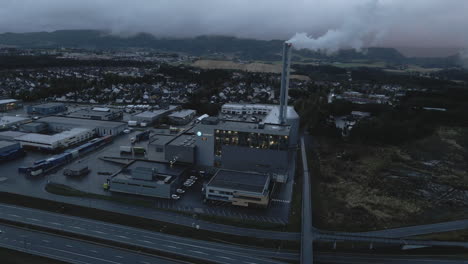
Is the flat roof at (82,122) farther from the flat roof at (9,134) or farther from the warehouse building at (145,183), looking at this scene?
the warehouse building at (145,183)

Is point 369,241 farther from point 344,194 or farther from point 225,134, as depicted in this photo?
point 225,134

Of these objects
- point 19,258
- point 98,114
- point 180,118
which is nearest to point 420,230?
point 19,258

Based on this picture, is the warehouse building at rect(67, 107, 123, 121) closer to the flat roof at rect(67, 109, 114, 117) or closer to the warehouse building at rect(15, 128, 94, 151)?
the flat roof at rect(67, 109, 114, 117)

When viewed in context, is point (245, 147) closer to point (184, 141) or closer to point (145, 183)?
point (184, 141)

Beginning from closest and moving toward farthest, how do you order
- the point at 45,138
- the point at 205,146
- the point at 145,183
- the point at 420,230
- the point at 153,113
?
1. the point at 420,230
2. the point at 145,183
3. the point at 205,146
4. the point at 45,138
5. the point at 153,113

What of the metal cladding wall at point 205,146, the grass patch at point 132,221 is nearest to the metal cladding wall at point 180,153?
the metal cladding wall at point 205,146

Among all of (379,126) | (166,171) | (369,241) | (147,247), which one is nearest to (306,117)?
(379,126)
